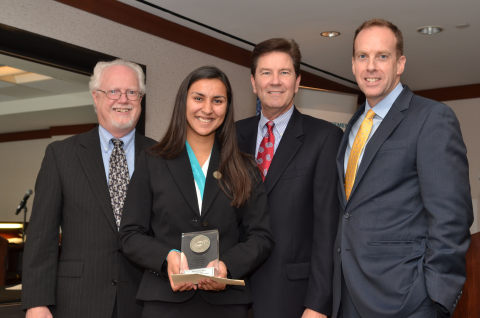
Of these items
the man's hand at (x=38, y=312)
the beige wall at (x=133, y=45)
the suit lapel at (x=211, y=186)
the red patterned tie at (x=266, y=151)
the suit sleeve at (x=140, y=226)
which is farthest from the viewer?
the beige wall at (x=133, y=45)

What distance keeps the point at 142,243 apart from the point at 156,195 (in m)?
0.18

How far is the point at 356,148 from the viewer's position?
2178 mm

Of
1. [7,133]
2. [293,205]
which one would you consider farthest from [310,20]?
[7,133]

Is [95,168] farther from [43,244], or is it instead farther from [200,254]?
[200,254]

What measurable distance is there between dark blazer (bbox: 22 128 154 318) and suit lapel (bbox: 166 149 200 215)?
1.15 feet

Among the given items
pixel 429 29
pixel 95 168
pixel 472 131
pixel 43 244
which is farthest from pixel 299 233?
pixel 472 131

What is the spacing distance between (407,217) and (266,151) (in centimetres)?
67

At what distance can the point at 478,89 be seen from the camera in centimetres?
807

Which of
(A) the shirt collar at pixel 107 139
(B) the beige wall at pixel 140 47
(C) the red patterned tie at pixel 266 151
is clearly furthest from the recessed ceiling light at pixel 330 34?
(A) the shirt collar at pixel 107 139

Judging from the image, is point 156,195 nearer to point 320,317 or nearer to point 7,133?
point 320,317

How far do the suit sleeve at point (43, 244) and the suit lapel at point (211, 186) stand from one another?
0.61m

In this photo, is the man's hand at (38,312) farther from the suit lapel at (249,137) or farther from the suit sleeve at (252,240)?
the suit lapel at (249,137)

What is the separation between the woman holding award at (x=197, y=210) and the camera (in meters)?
1.88

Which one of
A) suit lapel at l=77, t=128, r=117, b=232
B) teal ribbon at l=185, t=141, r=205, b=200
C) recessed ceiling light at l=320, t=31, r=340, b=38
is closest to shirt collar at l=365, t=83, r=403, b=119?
teal ribbon at l=185, t=141, r=205, b=200
